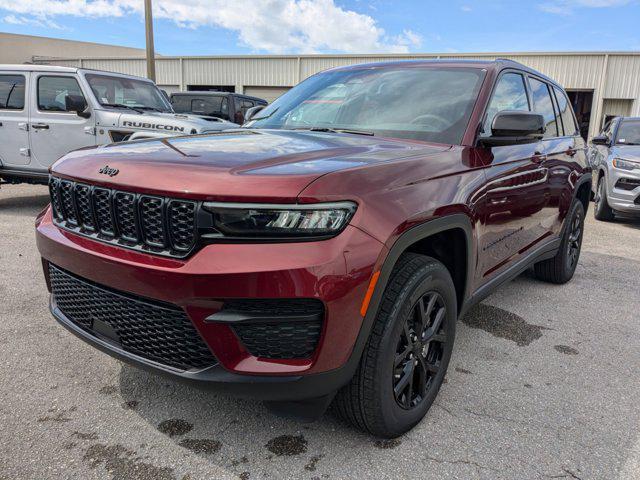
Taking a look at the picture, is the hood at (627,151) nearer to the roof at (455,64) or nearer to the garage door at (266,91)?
the roof at (455,64)

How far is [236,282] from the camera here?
1.70 meters

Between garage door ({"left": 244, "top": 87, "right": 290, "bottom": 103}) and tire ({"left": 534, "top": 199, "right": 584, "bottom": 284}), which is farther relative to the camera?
garage door ({"left": 244, "top": 87, "right": 290, "bottom": 103})

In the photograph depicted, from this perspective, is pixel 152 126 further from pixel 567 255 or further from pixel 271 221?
pixel 271 221

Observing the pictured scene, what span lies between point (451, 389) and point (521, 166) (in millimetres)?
1467

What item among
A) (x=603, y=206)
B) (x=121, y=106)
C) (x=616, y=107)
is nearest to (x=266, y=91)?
→ (x=616, y=107)

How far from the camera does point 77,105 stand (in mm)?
6730

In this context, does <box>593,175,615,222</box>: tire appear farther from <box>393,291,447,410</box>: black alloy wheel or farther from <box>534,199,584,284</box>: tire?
<box>393,291,447,410</box>: black alloy wheel

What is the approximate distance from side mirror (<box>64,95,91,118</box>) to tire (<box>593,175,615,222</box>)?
7.91 metres

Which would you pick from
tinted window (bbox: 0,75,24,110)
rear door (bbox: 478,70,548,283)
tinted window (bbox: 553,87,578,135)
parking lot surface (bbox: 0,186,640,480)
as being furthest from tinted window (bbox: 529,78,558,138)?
tinted window (bbox: 0,75,24,110)

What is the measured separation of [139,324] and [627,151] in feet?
26.5

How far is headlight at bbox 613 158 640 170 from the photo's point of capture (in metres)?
7.45

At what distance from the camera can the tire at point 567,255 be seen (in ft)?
14.8

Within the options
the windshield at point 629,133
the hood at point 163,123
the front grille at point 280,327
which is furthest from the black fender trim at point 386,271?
the windshield at point 629,133

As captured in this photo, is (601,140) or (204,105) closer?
(601,140)
